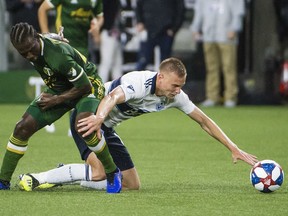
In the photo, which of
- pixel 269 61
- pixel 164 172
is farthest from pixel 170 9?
pixel 164 172

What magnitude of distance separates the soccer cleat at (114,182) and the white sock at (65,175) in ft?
1.06

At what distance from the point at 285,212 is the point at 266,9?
1492 cm

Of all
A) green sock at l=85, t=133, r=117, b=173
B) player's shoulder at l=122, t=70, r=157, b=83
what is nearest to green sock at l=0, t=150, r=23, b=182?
green sock at l=85, t=133, r=117, b=173

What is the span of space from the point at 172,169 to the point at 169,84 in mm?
2553

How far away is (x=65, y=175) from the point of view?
31.0 feet

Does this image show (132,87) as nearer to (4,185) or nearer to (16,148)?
(16,148)

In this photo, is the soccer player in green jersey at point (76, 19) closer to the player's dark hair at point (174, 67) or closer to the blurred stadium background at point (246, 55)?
the player's dark hair at point (174, 67)

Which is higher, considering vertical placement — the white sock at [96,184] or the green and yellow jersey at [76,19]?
the green and yellow jersey at [76,19]

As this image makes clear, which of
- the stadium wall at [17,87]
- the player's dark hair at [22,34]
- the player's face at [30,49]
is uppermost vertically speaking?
the player's dark hair at [22,34]

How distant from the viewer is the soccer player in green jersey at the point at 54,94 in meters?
8.88

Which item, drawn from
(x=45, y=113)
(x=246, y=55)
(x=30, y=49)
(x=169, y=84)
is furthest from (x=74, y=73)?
(x=246, y=55)

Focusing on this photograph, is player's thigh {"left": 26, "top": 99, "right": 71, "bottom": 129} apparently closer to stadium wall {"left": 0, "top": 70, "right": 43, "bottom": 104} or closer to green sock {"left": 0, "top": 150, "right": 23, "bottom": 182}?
green sock {"left": 0, "top": 150, "right": 23, "bottom": 182}

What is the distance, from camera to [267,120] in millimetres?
18344

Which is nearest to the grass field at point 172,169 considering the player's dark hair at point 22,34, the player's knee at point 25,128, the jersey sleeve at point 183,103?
the player's knee at point 25,128
